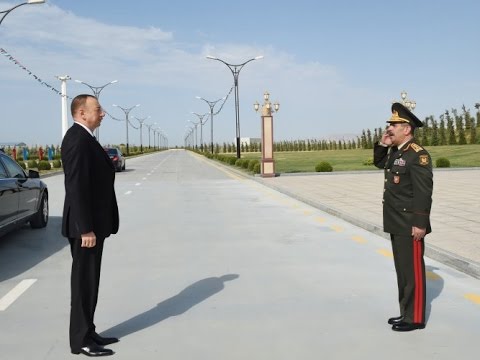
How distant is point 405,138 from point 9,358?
138 inches

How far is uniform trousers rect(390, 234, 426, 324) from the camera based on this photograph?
495cm

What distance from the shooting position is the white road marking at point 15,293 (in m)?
5.87

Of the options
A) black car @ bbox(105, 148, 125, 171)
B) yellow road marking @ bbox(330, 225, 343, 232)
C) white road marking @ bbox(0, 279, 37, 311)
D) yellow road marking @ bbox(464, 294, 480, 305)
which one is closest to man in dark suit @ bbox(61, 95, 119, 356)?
white road marking @ bbox(0, 279, 37, 311)

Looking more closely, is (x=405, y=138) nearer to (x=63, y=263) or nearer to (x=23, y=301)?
(x=23, y=301)

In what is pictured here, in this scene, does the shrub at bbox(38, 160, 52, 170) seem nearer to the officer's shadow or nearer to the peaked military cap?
the officer's shadow

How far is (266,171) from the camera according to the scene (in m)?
28.1

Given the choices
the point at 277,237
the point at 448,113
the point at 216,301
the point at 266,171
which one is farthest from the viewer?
the point at 448,113

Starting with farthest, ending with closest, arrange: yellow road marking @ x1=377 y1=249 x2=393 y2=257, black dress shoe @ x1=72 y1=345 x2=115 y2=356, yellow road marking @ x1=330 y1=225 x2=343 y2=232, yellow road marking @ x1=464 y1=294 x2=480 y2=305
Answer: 1. yellow road marking @ x1=330 y1=225 x2=343 y2=232
2. yellow road marking @ x1=377 y1=249 x2=393 y2=257
3. yellow road marking @ x1=464 y1=294 x2=480 y2=305
4. black dress shoe @ x1=72 y1=345 x2=115 y2=356

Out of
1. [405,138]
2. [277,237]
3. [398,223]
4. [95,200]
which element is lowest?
[277,237]

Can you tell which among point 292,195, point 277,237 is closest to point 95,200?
point 277,237

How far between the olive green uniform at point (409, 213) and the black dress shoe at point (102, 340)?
2393 mm

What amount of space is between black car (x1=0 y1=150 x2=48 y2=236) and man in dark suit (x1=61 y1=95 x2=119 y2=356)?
4750 mm

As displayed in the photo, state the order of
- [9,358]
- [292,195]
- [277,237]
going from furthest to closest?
[292,195]
[277,237]
[9,358]

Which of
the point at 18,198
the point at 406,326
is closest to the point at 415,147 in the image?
the point at 406,326
